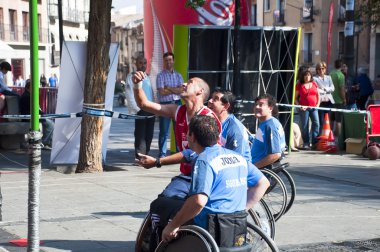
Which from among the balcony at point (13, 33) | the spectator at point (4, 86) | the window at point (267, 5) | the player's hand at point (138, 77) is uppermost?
the window at point (267, 5)

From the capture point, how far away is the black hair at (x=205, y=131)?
18.1ft

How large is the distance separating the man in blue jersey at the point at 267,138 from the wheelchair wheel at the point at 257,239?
95.7 inches

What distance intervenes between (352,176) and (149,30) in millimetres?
9101

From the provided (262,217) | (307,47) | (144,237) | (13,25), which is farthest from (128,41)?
(144,237)

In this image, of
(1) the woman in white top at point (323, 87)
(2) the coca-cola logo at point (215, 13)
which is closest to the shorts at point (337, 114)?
(1) the woman in white top at point (323, 87)

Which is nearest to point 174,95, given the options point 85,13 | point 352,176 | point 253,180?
point 352,176

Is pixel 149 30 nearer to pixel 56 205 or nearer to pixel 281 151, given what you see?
pixel 56 205

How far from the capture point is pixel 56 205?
9.79 meters

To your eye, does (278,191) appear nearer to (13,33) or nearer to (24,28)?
(13,33)

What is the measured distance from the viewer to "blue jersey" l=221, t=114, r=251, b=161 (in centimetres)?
712

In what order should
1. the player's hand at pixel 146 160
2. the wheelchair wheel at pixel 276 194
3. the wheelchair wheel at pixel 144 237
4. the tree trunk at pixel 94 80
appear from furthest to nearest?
the tree trunk at pixel 94 80 < the wheelchair wheel at pixel 276 194 < the wheelchair wheel at pixel 144 237 < the player's hand at pixel 146 160

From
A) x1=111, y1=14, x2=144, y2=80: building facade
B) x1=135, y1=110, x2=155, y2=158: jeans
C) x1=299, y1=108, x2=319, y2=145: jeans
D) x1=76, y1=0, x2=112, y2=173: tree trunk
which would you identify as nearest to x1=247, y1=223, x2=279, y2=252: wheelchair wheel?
x1=76, y1=0, x2=112, y2=173: tree trunk

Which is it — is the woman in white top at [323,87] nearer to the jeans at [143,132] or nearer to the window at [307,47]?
the jeans at [143,132]

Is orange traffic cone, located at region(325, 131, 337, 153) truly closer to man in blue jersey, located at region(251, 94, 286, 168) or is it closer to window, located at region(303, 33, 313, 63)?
man in blue jersey, located at region(251, 94, 286, 168)
